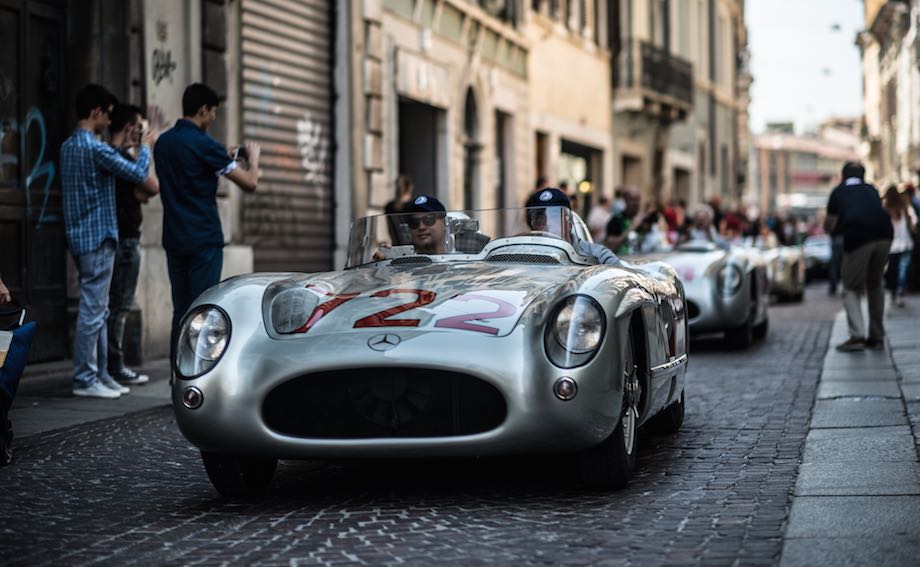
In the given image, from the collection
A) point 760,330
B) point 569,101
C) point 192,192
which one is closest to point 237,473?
point 192,192

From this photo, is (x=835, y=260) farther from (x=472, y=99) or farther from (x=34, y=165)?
(x=34, y=165)

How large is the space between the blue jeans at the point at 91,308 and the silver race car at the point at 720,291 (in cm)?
551

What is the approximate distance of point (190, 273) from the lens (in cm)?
917

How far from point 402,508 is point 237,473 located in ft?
2.33

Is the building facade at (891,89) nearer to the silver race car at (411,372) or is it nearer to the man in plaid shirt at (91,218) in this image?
the man in plaid shirt at (91,218)

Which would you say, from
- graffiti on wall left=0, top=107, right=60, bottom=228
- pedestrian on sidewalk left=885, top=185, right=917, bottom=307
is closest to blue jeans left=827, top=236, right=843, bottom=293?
pedestrian on sidewalk left=885, top=185, right=917, bottom=307

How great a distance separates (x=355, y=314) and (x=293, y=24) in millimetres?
11629

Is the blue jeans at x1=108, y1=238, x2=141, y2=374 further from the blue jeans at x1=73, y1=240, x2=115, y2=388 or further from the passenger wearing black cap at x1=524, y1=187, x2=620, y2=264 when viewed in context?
the passenger wearing black cap at x1=524, y1=187, x2=620, y2=264

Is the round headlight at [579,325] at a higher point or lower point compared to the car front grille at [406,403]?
higher

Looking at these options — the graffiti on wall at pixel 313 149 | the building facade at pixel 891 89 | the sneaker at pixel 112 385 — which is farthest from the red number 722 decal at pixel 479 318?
the building facade at pixel 891 89

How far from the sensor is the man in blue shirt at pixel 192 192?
9094mm

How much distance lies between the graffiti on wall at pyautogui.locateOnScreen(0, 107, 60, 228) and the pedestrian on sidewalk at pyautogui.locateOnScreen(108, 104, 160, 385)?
4.79 feet

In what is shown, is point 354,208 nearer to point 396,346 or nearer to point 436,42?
point 436,42

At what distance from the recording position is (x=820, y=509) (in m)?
5.37
